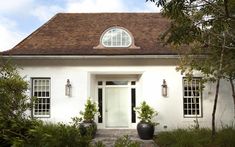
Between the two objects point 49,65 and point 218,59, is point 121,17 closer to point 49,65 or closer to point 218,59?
point 49,65

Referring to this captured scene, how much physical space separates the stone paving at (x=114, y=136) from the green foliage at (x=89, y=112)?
0.96 meters

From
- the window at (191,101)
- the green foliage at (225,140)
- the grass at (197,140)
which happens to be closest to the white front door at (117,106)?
the window at (191,101)

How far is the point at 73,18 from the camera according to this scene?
2548 cm

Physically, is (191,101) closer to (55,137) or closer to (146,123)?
(146,123)

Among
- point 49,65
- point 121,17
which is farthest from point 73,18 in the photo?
point 49,65

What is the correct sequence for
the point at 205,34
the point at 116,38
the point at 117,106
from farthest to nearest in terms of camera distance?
the point at 117,106, the point at 116,38, the point at 205,34

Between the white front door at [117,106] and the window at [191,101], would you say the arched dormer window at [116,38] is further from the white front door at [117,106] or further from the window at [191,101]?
the window at [191,101]

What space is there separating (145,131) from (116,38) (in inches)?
219

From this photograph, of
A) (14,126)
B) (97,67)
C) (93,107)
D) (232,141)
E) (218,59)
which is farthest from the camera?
(97,67)

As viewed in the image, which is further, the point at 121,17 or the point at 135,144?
the point at 121,17

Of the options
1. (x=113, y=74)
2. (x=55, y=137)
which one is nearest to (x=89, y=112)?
(x=113, y=74)

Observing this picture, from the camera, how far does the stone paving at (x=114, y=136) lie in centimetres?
1755

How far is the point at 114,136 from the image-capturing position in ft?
64.4

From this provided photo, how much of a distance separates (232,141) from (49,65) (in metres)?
10.7
